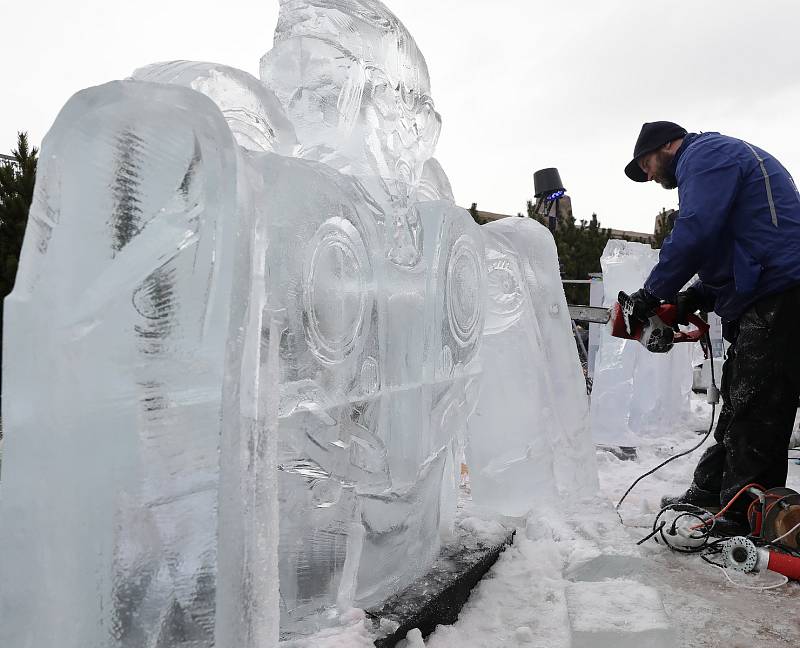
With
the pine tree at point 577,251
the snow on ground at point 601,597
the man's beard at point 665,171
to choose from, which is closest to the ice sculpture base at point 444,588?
the snow on ground at point 601,597

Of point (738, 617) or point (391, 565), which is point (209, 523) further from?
point (738, 617)

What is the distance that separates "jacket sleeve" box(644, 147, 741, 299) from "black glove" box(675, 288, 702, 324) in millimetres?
303

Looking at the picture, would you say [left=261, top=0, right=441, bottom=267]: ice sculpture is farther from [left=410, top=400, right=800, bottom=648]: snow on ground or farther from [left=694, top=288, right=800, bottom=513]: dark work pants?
[left=694, top=288, right=800, bottom=513]: dark work pants

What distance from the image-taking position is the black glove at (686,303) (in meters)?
3.03

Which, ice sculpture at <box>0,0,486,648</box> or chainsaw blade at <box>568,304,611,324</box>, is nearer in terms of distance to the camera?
ice sculpture at <box>0,0,486,648</box>

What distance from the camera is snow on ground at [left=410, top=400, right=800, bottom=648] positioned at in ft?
5.47

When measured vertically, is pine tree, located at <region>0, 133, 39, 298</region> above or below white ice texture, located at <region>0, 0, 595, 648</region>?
above

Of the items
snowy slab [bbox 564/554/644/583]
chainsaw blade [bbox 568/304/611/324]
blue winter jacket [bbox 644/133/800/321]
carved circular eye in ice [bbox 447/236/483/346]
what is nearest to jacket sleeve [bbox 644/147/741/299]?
blue winter jacket [bbox 644/133/800/321]

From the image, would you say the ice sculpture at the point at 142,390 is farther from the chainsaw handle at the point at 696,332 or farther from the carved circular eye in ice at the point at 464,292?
the chainsaw handle at the point at 696,332

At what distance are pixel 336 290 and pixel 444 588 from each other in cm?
82

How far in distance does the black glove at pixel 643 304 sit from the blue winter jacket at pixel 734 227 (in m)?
0.07

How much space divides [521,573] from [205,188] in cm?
158

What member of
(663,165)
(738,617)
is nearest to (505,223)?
(663,165)

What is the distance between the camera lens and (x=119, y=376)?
35.8 inches
